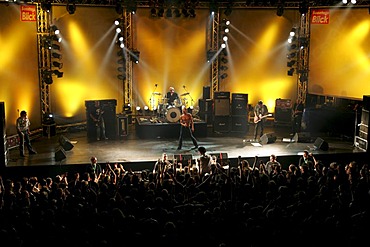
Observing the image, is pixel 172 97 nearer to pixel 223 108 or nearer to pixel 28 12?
pixel 223 108

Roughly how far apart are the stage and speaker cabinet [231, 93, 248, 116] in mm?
922

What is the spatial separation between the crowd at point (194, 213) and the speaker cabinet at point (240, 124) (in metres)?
8.94

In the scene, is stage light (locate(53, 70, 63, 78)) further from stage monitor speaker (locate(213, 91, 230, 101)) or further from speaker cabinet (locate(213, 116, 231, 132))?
speaker cabinet (locate(213, 116, 231, 132))

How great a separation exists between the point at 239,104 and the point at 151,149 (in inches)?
207

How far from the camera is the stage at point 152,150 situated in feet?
40.4

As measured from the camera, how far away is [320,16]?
63.5 ft

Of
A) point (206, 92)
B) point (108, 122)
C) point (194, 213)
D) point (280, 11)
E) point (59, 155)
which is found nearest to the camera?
point (194, 213)

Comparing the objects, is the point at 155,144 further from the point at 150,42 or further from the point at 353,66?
the point at 353,66

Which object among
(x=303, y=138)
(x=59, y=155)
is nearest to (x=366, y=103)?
(x=303, y=138)

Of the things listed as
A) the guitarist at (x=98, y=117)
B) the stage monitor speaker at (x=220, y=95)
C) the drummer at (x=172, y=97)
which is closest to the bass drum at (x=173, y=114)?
the drummer at (x=172, y=97)

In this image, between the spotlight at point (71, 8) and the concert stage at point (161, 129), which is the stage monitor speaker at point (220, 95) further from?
the spotlight at point (71, 8)

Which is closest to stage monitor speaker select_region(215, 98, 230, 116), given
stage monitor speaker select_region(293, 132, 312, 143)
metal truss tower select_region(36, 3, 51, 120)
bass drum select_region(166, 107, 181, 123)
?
bass drum select_region(166, 107, 181, 123)

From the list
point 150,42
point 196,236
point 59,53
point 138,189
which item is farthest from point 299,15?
point 196,236

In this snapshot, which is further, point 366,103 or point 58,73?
point 58,73
